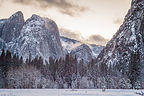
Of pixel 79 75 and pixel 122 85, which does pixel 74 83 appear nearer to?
pixel 79 75

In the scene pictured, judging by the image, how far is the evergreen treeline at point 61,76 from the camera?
118625 mm

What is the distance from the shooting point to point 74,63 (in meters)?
154

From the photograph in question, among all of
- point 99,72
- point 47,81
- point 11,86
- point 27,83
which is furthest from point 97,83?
point 11,86

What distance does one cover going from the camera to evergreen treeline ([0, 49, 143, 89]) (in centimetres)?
11862

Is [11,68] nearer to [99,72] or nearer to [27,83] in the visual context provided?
[27,83]

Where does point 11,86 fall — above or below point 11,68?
below

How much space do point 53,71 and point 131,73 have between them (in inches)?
1762

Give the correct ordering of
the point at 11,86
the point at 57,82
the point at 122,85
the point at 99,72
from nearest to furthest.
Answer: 1. the point at 11,86
2. the point at 122,85
3. the point at 57,82
4. the point at 99,72

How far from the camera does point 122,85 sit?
416 feet

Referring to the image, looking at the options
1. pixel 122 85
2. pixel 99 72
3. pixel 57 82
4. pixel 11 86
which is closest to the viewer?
pixel 11 86

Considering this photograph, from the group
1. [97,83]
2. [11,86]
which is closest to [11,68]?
[11,86]

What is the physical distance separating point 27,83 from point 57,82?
20.1 metres

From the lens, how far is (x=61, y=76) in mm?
144750

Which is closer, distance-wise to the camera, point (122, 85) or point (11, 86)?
point (11, 86)
